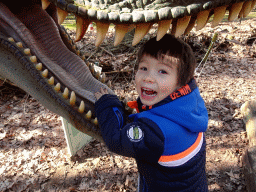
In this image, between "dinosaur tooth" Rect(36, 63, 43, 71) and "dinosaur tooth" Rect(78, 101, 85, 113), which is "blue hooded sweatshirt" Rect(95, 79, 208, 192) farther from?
"dinosaur tooth" Rect(36, 63, 43, 71)

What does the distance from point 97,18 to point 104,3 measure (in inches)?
4.0

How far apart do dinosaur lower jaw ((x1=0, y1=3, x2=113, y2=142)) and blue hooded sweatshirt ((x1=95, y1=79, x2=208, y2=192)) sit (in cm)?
20

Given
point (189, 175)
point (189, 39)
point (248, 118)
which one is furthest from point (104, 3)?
point (189, 39)

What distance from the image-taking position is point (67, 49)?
198cm

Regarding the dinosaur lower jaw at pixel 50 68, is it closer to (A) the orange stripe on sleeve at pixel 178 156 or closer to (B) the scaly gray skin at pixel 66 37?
(B) the scaly gray skin at pixel 66 37

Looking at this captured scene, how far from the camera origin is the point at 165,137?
1.17 meters

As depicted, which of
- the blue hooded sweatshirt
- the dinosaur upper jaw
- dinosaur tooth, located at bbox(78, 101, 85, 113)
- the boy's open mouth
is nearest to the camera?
the dinosaur upper jaw

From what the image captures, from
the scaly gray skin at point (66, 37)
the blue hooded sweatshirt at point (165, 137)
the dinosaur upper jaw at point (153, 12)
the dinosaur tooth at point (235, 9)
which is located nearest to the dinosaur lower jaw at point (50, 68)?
the scaly gray skin at point (66, 37)

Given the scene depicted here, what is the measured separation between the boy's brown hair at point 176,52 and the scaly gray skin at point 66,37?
79mm

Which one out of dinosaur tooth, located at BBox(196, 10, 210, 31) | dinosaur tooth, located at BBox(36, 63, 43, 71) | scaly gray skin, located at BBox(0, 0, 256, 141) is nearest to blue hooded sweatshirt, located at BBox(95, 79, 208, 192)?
scaly gray skin, located at BBox(0, 0, 256, 141)

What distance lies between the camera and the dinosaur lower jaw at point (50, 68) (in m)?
1.55

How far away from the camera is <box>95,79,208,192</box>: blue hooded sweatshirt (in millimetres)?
1170

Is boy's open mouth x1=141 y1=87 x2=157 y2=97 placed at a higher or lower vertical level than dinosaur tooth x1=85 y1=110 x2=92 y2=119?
higher

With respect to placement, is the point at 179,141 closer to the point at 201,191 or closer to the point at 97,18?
the point at 201,191
